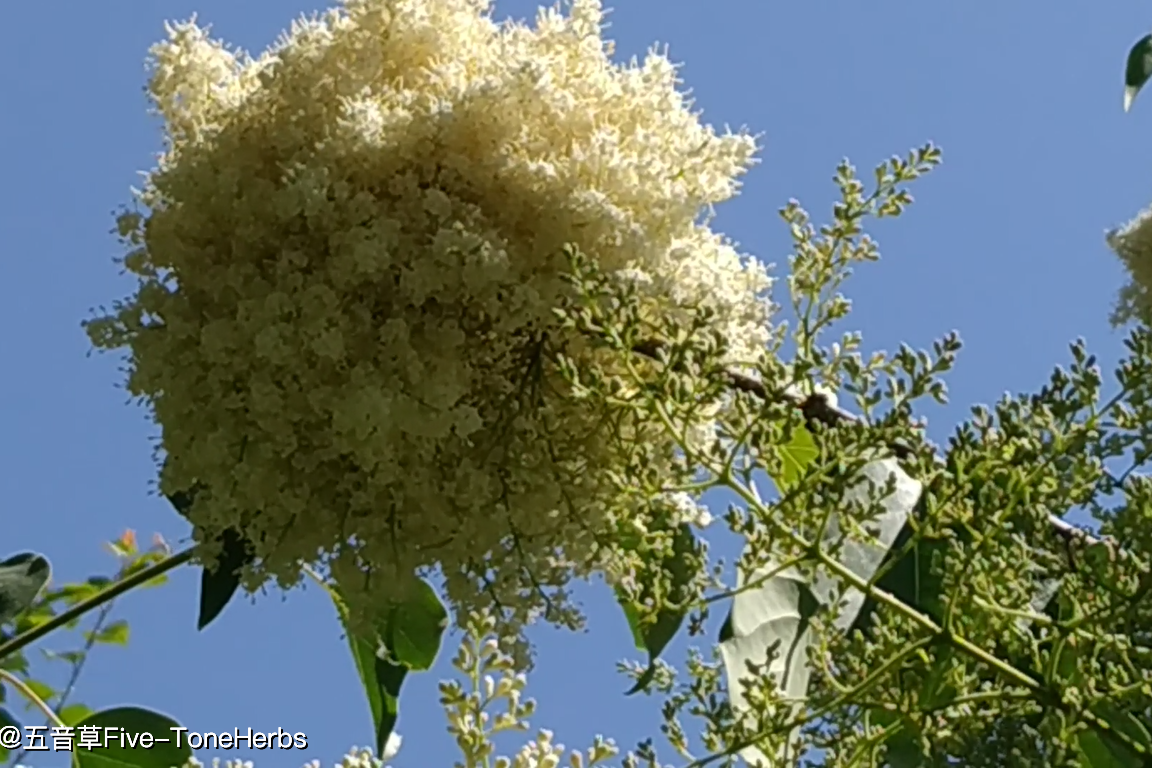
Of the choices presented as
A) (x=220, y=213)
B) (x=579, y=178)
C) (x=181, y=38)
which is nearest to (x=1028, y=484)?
(x=579, y=178)

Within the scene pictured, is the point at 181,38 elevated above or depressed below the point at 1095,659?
above

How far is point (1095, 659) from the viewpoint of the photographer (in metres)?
1.36

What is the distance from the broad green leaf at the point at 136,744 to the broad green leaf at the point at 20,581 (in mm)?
261

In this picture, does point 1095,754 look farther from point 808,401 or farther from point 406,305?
point 406,305

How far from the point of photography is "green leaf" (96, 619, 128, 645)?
3.23 metres

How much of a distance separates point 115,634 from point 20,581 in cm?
122

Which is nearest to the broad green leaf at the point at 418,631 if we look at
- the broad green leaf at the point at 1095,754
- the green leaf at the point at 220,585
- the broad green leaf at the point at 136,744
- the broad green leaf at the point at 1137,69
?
the green leaf at the point at 220,585

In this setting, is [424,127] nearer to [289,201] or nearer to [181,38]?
[289,201]

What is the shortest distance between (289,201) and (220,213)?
0.43 feet

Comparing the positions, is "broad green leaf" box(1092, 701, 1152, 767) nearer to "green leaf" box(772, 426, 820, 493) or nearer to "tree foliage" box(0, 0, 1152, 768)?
"tree foliage" box(0, 0, 1152, 768)

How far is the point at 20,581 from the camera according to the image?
2.07 metres

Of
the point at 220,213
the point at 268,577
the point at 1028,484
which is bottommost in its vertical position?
the point at 1028,484

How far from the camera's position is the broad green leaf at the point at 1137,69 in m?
2.21

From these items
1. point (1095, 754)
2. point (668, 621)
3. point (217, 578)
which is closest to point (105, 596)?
point (217, 578)
